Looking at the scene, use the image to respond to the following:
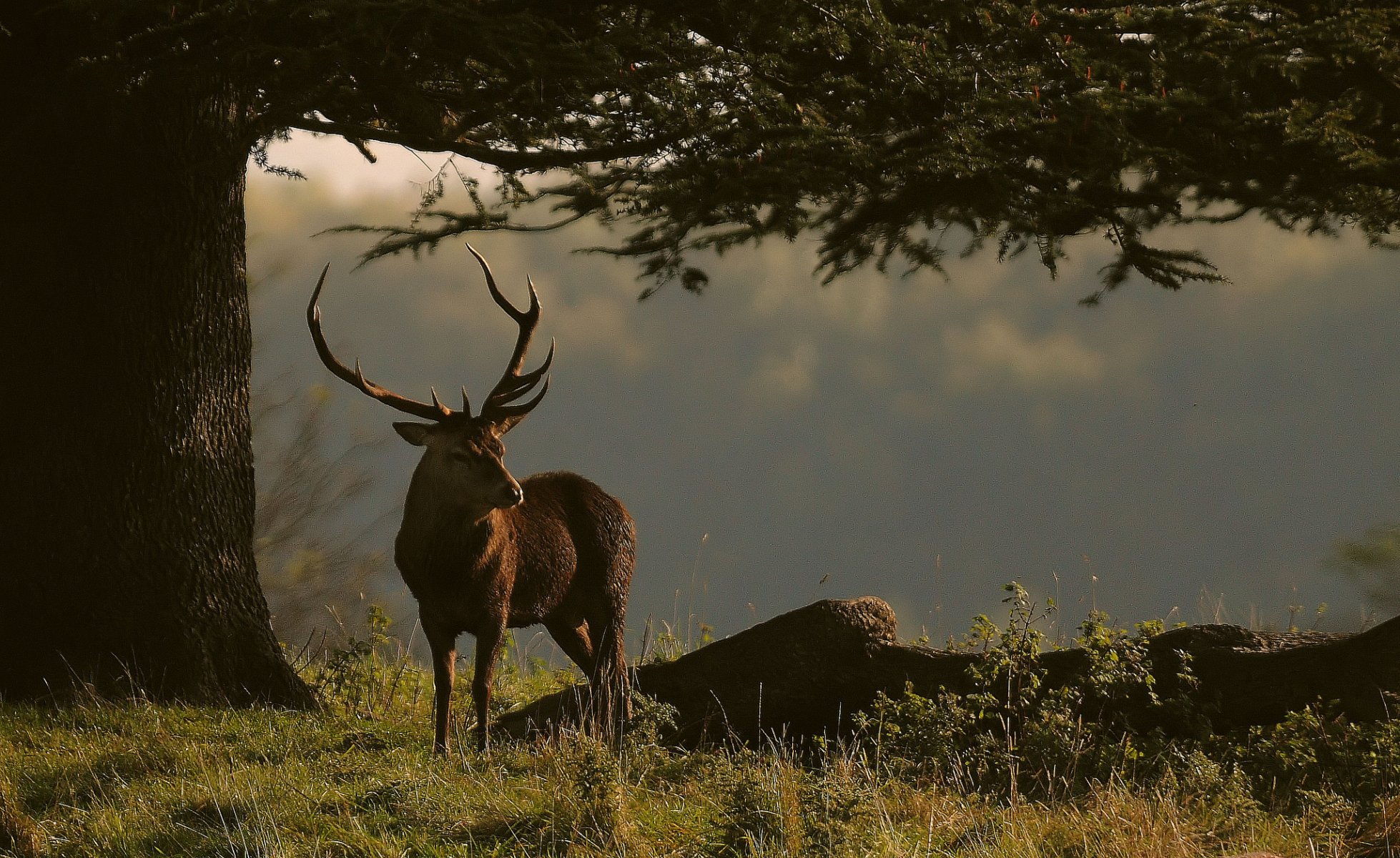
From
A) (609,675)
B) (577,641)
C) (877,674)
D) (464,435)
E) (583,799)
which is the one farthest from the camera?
(577,641)

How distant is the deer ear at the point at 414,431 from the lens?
690cm

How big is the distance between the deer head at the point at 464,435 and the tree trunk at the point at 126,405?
4.14 ft

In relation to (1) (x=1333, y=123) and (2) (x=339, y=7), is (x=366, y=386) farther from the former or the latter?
(1) (x=1333, y=123)

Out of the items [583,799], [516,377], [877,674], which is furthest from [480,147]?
[583,799]

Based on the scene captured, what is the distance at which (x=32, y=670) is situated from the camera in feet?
25.9

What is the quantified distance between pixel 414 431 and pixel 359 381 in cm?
59

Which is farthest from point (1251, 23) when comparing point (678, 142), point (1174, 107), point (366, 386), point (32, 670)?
point (32, 670)

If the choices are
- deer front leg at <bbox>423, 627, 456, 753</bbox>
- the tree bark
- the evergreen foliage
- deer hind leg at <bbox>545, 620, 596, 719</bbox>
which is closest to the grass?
deer front leg at <bbox>423, 627, 456, 753</bbox>

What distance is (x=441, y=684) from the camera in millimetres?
6852

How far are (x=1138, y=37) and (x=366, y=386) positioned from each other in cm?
469

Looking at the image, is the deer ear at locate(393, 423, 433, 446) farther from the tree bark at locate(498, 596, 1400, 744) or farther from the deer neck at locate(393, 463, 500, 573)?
the tree bark at locate(498, 596, 1400, 744)

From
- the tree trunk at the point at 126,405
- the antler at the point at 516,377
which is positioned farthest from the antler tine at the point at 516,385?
the tree trunk at the point at 126,405

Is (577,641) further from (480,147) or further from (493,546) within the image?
(480,147)

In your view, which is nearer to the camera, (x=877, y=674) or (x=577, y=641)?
(x=877, y=674)
